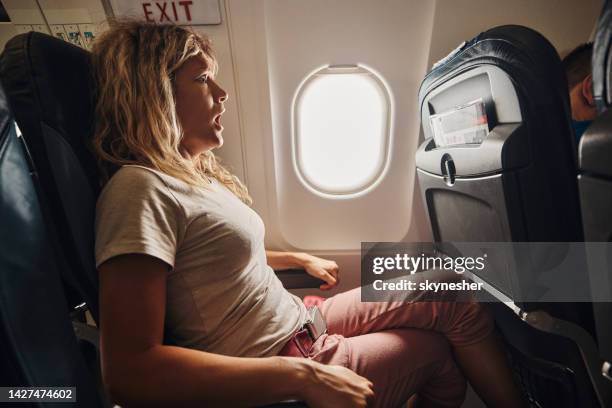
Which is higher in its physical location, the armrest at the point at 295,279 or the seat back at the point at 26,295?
the seat back at the point at 26,295

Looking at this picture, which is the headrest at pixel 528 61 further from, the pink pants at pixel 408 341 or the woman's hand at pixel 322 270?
the woman's hand at pixel 322 270

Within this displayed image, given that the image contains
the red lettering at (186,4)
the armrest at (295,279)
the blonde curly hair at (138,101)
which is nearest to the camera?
the blonde curly hair at (138,101)

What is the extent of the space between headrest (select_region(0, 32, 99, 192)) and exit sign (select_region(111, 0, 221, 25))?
1.94 ft

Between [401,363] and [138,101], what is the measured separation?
1.12 m

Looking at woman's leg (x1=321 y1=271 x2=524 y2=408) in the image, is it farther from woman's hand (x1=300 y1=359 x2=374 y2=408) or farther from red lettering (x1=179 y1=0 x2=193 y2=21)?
red lettering (x1=179 y1=0 x2=193 y2=21)

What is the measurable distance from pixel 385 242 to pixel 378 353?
87 centimetres

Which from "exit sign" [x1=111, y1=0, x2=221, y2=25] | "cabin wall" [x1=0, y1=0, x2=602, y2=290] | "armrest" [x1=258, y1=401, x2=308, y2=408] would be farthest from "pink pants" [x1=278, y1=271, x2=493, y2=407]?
"exit sign" [x1=111, y1=0, x2=221, y2=25]

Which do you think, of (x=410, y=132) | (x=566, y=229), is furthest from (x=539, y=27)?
(x=566, y=229)

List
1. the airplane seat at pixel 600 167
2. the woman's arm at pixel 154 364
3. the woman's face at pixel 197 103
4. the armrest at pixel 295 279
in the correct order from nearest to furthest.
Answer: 1. the airplane seat at pixel 600 167
2. the woman's arm at pixel 154 364
3. the woman's face at pixel 197 103
4. the armrest at pixel 295 279

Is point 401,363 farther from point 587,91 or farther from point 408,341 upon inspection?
point 587,91

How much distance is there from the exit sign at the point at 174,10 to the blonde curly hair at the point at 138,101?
41cm

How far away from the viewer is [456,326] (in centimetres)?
102

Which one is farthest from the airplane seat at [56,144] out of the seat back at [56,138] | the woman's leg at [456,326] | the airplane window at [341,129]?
the airplane window at [341,129]

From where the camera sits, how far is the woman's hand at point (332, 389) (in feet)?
2.37
